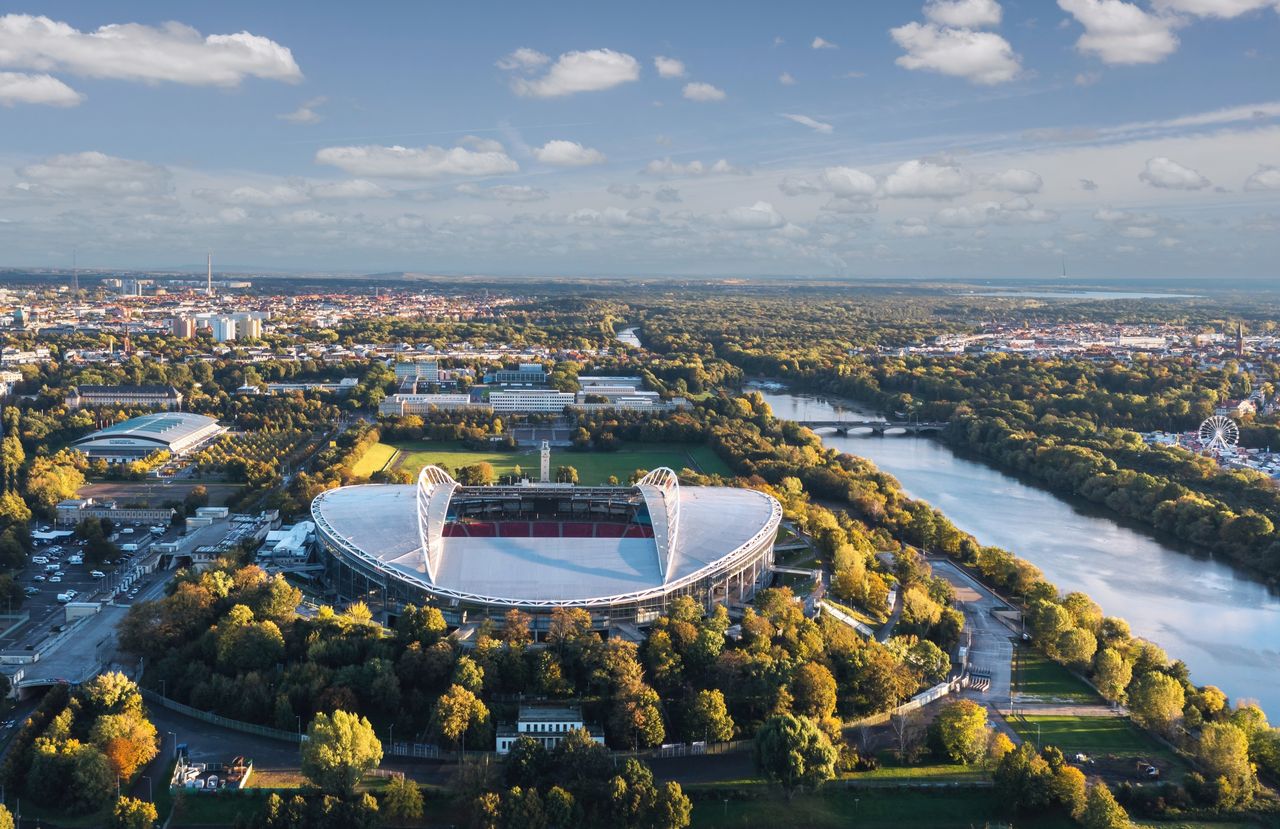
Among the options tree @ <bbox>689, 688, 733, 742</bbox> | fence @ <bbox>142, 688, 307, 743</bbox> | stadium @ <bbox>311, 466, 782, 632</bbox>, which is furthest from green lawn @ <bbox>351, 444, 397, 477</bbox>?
tree @ <bbox>689, 688, 733, 742</bbox>

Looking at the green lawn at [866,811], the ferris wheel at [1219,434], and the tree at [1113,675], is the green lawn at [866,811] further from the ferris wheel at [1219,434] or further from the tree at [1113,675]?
the ferris wheel at [1219,434]

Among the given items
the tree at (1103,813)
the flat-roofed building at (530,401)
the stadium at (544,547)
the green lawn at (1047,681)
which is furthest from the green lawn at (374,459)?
the tree at (1103,813)

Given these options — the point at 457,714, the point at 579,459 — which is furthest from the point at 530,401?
the point at 457,714

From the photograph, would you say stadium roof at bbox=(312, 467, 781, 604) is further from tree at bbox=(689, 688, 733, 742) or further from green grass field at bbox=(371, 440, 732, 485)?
green grass field at bbox=(371, 440, 732, 485)

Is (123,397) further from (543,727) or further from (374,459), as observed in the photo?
(543,727)

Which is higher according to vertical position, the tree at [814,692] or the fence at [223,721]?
the tree at [814,692]

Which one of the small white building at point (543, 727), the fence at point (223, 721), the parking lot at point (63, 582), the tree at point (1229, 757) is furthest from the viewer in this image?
the parking lot at point (63, 582)

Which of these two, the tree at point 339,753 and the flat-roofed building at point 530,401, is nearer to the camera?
the tree at point 339,753

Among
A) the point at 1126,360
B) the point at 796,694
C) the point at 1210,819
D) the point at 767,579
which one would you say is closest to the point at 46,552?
the point at 767,579
